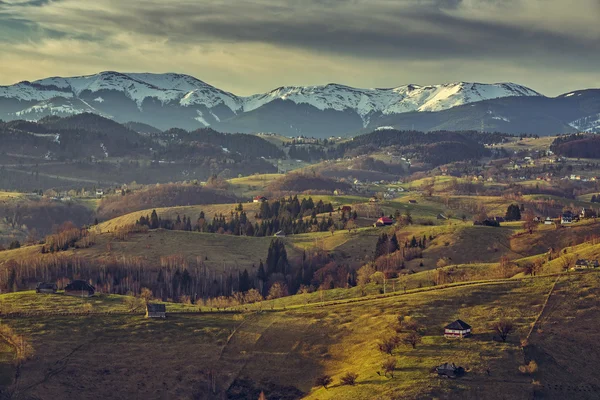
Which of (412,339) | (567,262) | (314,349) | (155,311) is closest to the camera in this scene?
(412,339)

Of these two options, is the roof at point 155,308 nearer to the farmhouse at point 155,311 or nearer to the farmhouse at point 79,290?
the farmhouse at point 155,311

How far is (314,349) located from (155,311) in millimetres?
35015

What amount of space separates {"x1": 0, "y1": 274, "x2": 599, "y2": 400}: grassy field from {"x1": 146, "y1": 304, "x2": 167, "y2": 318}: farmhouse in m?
2.04

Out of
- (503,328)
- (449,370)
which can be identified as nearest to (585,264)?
(503,328)

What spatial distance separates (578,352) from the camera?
139875mm

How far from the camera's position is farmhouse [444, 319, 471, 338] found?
14462cm

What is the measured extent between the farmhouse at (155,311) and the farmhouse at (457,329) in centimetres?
5414

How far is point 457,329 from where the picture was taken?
14488 centimetres

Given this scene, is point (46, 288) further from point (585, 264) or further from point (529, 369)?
point (585, 264)

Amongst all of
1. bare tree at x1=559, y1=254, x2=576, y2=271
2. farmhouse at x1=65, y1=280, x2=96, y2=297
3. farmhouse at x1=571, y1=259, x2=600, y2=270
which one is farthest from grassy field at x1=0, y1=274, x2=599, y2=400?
farmhouse at x1=65, y1=280, x2=96, y2=297

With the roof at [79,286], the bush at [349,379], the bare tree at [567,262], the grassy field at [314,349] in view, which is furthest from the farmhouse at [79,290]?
the bare tree at [567,262]

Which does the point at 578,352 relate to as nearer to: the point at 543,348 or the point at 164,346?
the point at 543,348

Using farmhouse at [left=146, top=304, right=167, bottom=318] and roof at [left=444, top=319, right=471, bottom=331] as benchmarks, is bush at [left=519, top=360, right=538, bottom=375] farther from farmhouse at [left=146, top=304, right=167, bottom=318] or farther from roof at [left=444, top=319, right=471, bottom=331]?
farmhouse at [left=146, top=304, right=167, bottom=318]

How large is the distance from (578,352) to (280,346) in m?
47.9
